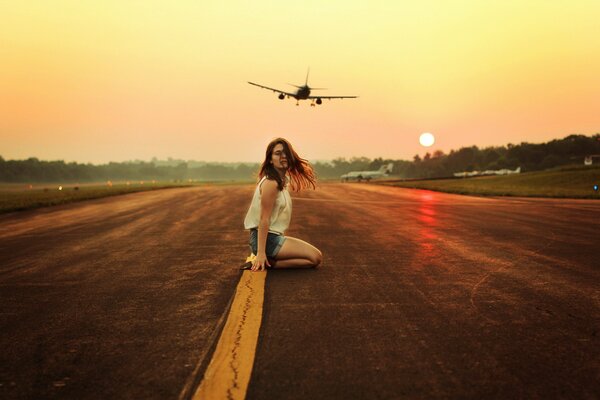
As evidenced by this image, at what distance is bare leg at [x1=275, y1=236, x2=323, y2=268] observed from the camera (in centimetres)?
507

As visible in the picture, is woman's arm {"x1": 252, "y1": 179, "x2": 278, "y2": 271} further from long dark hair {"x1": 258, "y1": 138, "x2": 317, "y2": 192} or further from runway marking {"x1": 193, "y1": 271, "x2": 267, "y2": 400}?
runway marking {"x1": 193, "y1": 271, "x2": 267, "y2": 400}

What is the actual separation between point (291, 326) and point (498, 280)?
2549 millimetres

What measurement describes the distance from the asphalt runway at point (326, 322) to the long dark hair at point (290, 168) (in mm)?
1107

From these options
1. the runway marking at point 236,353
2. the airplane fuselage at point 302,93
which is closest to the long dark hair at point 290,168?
the runway marking at point 236,353

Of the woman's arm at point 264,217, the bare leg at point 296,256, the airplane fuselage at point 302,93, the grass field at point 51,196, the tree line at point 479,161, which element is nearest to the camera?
the woman's arm at point 264,217

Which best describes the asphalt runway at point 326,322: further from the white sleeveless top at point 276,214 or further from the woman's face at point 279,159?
the woman's face at point 279,159

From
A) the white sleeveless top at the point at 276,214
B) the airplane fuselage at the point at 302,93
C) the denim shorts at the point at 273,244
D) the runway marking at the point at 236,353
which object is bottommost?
the runway marking at the point at 236,353

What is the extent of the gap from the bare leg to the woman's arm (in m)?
0.19

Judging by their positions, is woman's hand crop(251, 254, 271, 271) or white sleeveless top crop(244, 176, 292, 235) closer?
woman's hand crop(251, 254, 271, 271)

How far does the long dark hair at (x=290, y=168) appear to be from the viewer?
518cm

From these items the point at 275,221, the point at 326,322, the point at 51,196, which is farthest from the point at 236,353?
the point at 51,196

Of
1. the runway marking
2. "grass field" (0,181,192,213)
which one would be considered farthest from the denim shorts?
"grass field" (0,181,192,213)

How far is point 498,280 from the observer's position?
4.52 metres

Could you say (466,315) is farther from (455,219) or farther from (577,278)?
(455,219)
